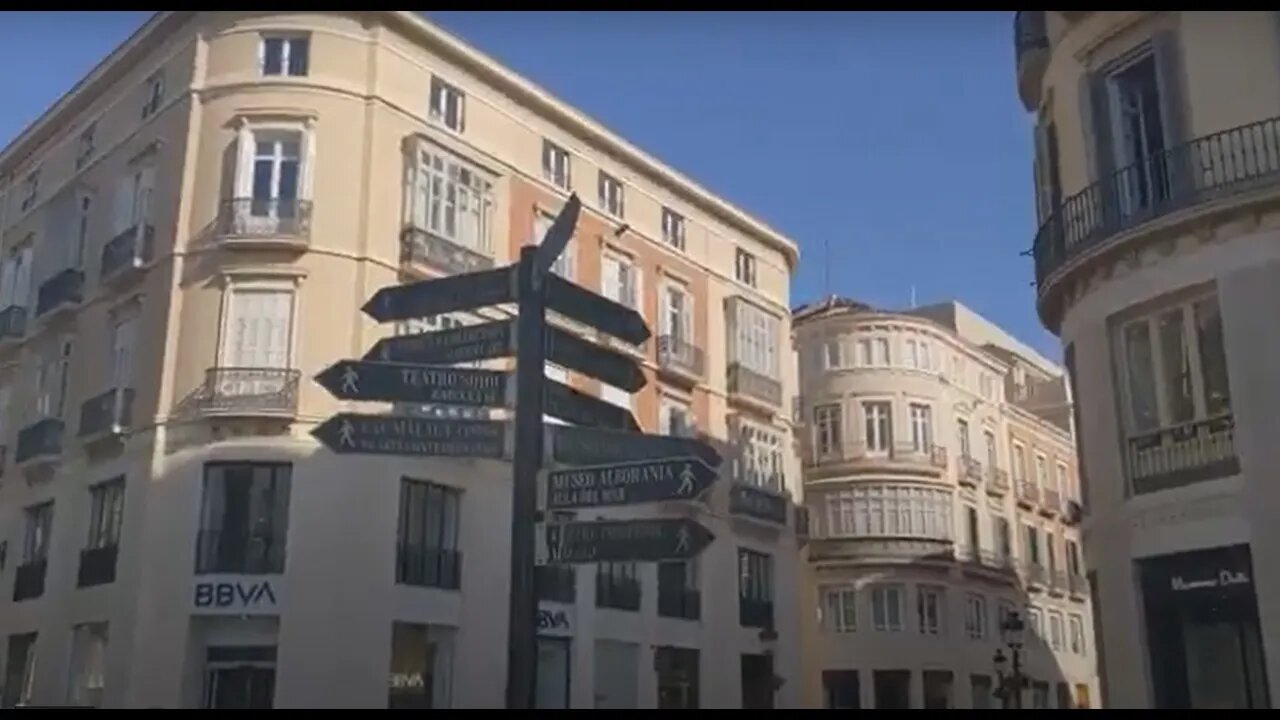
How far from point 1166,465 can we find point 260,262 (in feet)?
53.6

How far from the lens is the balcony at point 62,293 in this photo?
2695 centimetres

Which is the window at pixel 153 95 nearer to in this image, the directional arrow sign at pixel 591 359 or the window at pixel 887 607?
the directional arrow sign at pixel 591 359

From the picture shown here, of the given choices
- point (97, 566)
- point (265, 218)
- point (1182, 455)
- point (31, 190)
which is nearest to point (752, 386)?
point (265, 218)

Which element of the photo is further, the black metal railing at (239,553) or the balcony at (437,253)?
the balcony at (437,253)

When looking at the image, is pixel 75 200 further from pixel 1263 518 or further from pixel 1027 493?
pixel 1027 493

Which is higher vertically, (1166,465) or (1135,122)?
(1135,122)

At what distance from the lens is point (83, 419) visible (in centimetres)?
2519

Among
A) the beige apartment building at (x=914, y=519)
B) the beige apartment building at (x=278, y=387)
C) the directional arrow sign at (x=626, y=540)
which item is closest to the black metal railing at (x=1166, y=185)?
the directional arrow sign at (x=626, y=540)

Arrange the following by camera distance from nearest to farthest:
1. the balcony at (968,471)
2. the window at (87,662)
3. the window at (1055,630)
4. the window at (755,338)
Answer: the window at (87,662) < the window at (755,338) < the balcony at (968,471) < the window at (1055,630)

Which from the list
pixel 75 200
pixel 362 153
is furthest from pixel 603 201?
pixel 75 200

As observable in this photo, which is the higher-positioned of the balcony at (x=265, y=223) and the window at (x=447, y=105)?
the window at (x=447, y=105)

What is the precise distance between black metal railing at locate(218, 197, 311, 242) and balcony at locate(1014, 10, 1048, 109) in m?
13.0

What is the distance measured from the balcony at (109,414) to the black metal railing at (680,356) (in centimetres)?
1187
